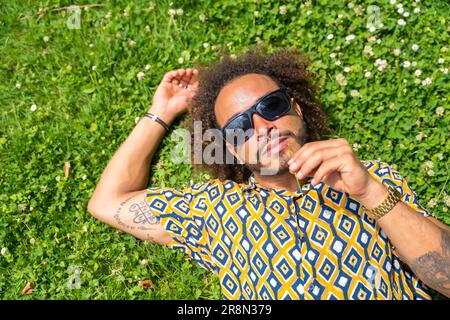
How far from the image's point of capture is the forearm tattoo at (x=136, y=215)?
4.60 metres

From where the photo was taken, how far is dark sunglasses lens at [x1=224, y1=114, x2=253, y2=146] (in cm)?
392

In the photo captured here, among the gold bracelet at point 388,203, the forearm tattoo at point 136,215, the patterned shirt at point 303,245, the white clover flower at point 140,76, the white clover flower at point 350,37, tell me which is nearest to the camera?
the gold bracelet at point 388,203

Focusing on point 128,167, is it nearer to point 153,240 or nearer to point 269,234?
point 153,240

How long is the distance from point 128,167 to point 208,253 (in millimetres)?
1203

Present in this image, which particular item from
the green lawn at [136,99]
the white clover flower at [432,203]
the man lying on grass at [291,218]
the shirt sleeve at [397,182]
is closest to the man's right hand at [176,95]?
the green lawn at [136,99]

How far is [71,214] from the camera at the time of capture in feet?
17.0

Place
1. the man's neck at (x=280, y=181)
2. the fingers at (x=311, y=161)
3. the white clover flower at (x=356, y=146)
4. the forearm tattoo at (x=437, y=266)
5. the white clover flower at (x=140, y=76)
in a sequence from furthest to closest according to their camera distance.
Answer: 1. the white clover flower at (x=140, y=76)
2. the white clover flower at (x=356, y=146)
3. the man's neck at (x=280, y=181)
4. the forearm tattoo at (x=437, y=266)
5. the fingers at (x=311, y=161)

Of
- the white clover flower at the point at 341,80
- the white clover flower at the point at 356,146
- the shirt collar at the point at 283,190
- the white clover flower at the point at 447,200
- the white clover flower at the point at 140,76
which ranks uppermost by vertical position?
the white clover flower at the point at 341,80

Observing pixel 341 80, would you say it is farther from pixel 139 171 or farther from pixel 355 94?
pixel 139 171

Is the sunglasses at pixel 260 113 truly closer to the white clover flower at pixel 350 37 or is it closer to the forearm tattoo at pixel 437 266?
the forearm tattoo at pixel 437 266

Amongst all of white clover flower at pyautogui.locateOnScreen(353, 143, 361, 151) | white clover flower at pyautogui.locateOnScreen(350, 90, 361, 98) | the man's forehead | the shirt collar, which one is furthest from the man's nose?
white clover flower at pyautogui.locateOnScreen(350, 90, 361, 98)

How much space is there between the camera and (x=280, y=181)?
4.16 meters

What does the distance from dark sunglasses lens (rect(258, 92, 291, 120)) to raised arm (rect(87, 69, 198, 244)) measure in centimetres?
140
